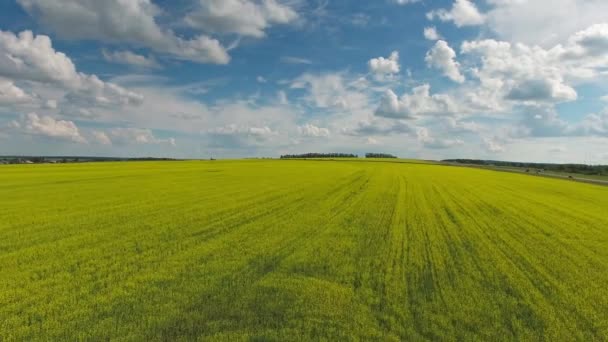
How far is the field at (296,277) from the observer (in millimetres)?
5445

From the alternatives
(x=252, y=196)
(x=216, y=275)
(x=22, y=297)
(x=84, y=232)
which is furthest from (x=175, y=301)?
(x=252, y=196)

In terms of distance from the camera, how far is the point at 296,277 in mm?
7492

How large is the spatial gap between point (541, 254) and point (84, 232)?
1486cm

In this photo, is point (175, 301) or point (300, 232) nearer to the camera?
point (175, 301)

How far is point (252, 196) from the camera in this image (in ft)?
66.9

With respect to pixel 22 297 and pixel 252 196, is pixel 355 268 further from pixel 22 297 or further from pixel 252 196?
pixel 252 196

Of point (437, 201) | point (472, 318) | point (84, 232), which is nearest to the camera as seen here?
point (472, 318)

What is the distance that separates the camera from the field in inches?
214

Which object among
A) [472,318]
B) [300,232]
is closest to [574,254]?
[472,318]

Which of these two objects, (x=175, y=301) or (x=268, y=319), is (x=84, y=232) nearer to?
(x=175, y=301)

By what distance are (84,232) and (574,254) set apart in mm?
15977

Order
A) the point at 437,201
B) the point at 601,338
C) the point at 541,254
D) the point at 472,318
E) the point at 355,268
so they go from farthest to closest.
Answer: the point at 437,201
the point at 541,254
the point at 355,268
the point at 472,318
the point at 601,338

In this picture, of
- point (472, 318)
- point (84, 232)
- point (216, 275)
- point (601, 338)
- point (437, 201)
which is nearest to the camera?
point (601, 338)

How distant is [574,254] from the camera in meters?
9.80
